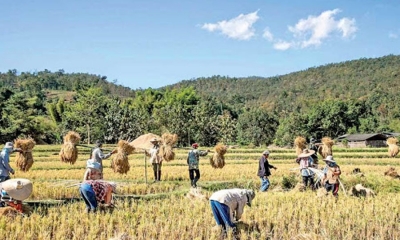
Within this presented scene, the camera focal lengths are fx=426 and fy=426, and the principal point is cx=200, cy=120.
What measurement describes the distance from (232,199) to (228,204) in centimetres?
12

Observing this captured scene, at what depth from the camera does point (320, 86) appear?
14312 centimetres

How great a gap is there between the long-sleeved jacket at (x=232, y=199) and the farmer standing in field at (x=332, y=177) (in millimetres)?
4639

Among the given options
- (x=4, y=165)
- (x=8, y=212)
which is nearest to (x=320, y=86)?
(x=4, y=165)

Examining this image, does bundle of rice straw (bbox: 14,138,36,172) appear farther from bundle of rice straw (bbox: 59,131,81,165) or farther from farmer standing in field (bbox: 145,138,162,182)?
farmer standing in field (bbox: 145,138,162,182)

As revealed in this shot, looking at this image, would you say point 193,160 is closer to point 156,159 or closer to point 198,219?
point 156,159

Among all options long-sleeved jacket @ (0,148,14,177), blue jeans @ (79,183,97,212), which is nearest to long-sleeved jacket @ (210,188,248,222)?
blue jeans @ (79,183,97,212)

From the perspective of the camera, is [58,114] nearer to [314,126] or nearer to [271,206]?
[314,126]

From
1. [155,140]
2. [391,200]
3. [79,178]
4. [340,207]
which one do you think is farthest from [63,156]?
[391,200]

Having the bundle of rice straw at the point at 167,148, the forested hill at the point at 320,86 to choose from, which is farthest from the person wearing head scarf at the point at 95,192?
the forested hill at the point at 320,86

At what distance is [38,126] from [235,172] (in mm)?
41321

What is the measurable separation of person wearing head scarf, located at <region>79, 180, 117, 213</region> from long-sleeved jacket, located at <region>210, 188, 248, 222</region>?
2.76 meters

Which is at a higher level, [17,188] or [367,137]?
[367,137]

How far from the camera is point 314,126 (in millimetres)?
66750

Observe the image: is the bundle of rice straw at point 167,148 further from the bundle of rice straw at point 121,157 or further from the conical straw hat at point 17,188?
the conical straw hat at point 17,188
